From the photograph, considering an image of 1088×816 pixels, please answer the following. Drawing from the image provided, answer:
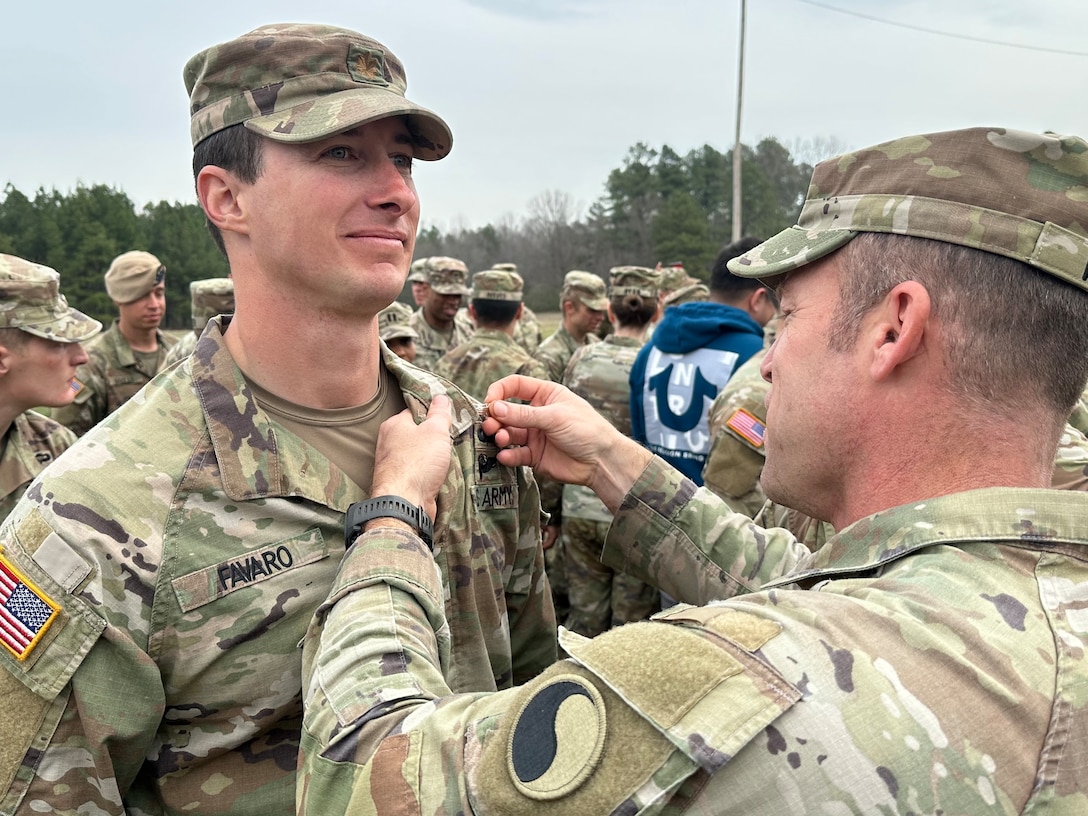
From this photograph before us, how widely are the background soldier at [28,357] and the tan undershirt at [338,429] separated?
2.59 m

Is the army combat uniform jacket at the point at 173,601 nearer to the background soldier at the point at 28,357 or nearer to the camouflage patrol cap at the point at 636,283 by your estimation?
the background soldier at the point at 28,357

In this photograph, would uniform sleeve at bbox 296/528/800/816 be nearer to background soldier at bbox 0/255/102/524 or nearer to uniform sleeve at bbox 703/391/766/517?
uniform sleeve at bbox 703/391/766/517

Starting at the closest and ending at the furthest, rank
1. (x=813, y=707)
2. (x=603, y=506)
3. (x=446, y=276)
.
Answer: (x=813, y=707) → (x=603, y=506) → (x=446, y=276)

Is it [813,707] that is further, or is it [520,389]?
[520,389]

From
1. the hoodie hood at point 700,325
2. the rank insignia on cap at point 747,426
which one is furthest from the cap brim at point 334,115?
the hoodie hood at point 700,325

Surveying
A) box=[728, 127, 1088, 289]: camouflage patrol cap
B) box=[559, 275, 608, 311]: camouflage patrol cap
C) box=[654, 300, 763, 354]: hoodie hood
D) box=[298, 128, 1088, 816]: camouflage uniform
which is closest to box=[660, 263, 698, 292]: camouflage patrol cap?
box=[559, 275, 608, 311]: camouflage patrol cap

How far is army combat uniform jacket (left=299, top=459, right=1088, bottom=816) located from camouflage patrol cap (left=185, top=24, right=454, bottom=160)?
4.37 feet

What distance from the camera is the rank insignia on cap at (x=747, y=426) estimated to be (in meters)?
3.96

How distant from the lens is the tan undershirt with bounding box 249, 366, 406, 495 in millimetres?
2146

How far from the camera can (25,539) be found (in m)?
1.79

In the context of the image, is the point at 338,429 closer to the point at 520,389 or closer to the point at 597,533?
the point at 520,389

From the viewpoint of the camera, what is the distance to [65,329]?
4.14 m

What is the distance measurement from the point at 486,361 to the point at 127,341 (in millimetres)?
3392

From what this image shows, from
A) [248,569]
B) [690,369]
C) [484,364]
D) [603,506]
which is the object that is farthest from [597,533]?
[248,569]
